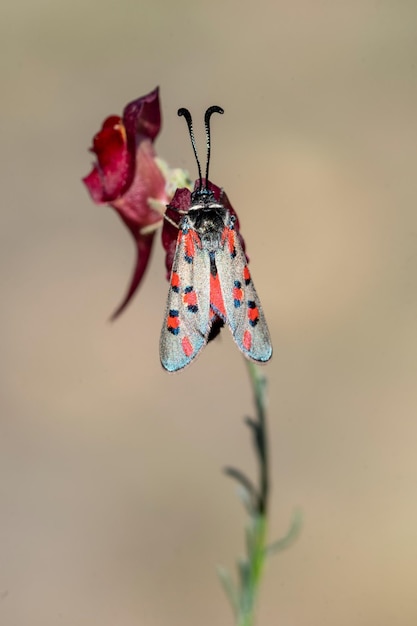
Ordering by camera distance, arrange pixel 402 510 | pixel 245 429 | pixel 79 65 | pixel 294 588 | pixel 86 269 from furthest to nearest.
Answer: pixel 79 65 < pixel 86 269 < pixel 245 429 < pixel 402 510 < pixel 294 588

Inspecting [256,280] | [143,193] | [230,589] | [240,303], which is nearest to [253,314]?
[240,303]

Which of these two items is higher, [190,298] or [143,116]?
[143,116]

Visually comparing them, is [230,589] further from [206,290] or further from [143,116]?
[143,116]

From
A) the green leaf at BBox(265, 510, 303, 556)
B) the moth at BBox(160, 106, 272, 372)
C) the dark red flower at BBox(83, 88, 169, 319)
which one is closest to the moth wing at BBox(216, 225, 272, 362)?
the moth at BBox(160, 106, 272, 372)

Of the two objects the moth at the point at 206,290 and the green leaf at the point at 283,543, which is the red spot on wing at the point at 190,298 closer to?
the moth at the point at 206,290

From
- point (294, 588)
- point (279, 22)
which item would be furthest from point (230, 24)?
point (294, 588)

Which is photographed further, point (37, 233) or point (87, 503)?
point (37, 233)

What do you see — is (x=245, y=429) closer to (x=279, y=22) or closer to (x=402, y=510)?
(x=402, y=510)
